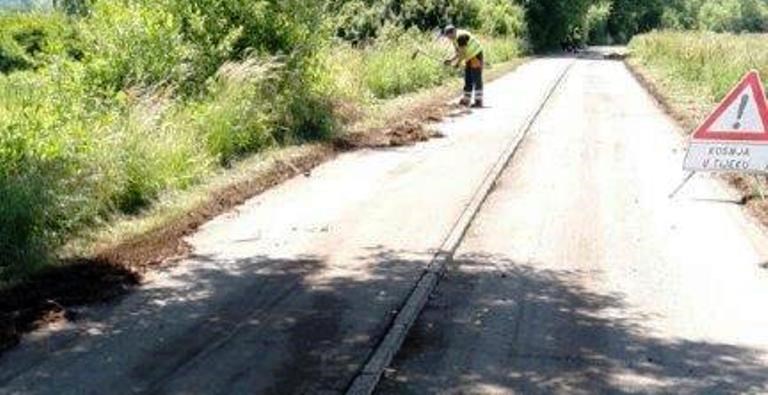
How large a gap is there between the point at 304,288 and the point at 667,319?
291 cm

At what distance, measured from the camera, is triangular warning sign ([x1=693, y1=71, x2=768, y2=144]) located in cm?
1077

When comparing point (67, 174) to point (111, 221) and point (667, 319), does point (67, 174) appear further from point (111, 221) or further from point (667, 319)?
point (667, 319)

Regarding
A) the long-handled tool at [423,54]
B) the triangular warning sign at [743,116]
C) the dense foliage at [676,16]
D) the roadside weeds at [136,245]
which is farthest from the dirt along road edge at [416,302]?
the dense foliage at [676,16]

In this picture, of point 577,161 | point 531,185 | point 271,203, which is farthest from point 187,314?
point 577,161

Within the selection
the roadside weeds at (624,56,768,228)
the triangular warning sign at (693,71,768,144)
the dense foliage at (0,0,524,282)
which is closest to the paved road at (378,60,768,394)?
the roadside weeds at (624,56,768,228)

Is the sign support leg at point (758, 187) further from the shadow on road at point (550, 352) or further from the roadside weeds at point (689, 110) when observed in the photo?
the shadow on road at point (550, 352)

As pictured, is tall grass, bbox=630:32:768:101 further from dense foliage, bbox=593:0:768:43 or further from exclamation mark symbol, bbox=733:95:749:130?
dense foliage, bbox=593:0:768:43

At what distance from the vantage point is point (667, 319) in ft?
23.6

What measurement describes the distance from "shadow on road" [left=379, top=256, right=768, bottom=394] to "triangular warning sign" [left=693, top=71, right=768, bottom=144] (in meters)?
4.18

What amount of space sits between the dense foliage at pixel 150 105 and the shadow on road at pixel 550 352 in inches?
153

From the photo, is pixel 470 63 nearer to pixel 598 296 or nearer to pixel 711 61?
pixel 711 61

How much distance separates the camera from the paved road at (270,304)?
5969mm

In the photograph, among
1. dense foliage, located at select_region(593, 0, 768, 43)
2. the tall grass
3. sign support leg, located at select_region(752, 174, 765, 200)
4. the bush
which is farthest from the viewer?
dense foliage, located at select_region(593, 0, 768, 43)

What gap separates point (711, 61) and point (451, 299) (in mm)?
22681
